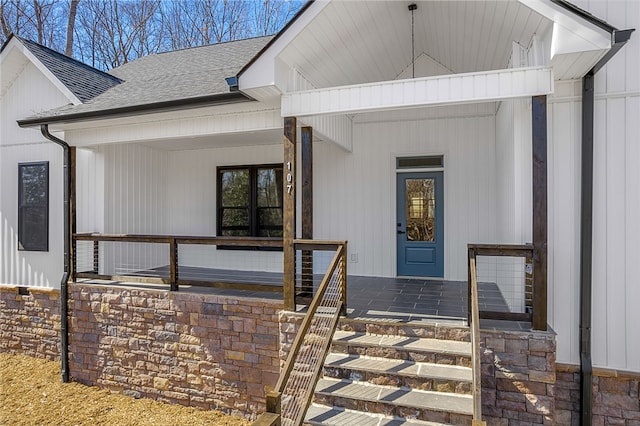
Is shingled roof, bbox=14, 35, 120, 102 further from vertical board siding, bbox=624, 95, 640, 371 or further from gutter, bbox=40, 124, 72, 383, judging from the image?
vertical board siding, bbox=624, 95, 640, 371

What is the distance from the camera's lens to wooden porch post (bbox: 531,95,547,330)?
13.5ft

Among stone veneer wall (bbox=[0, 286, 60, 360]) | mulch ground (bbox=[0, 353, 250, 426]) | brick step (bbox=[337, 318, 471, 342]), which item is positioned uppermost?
brick step (bbox=[337, 318, 471, 342])

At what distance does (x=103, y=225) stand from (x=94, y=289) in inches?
55.6

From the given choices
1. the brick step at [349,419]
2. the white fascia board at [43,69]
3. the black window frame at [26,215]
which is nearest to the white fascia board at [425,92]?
the brick step at [349,419]

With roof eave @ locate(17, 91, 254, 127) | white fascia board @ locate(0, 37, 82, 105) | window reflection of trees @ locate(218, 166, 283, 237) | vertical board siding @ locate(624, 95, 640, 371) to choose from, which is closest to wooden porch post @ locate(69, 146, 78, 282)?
roof eave @ locate(17, 91, 254, 127)

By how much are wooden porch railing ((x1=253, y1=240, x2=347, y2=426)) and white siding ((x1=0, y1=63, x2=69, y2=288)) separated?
5574 mm

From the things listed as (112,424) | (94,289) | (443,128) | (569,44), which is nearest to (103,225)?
(94,289)

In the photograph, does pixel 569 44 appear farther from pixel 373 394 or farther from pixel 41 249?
pixel 41 249

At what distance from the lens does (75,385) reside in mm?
6711

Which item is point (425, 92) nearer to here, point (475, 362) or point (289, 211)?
point (289, 211)

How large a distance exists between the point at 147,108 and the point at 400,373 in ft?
17.0

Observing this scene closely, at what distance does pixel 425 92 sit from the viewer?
448 centimetres

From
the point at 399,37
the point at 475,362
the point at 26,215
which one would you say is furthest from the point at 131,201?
the point at 475,362

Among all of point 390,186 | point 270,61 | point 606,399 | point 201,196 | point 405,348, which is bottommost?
point 606,399
